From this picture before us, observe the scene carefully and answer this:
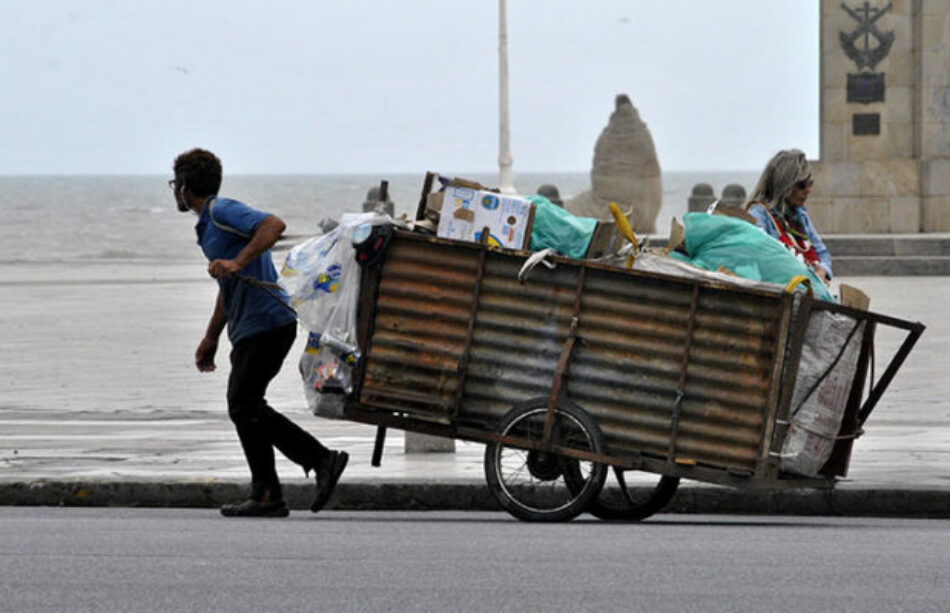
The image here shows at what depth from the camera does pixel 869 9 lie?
34812mm

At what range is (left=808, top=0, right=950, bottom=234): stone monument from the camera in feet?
115

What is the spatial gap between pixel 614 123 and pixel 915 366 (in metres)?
28.3

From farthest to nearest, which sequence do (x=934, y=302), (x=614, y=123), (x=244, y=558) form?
(x=614, y=123) → (x=934, y=302) → (x=244, y=558)

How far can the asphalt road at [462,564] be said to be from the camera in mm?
7176

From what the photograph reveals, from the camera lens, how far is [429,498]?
34.2 ft

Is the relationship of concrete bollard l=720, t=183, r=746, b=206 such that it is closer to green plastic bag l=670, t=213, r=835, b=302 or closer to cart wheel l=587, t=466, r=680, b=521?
cart wheel l=587, t=466, r=680, b=521

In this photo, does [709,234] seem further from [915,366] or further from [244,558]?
[915,366]

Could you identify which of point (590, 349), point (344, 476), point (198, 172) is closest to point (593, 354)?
point (590, 349)

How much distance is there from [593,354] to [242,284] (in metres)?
1.64

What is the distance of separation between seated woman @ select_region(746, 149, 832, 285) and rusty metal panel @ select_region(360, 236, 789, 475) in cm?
129

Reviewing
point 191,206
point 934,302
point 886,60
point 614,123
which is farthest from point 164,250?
point 191,206

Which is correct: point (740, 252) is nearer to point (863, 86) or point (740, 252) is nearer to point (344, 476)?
point (344, 476)

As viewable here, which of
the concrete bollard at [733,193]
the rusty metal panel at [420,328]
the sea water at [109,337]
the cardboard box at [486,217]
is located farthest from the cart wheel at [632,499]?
the concrete bollard at [733,193]

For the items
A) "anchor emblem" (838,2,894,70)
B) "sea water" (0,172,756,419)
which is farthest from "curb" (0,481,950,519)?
"anchor emblem" (838,2,894,70)
